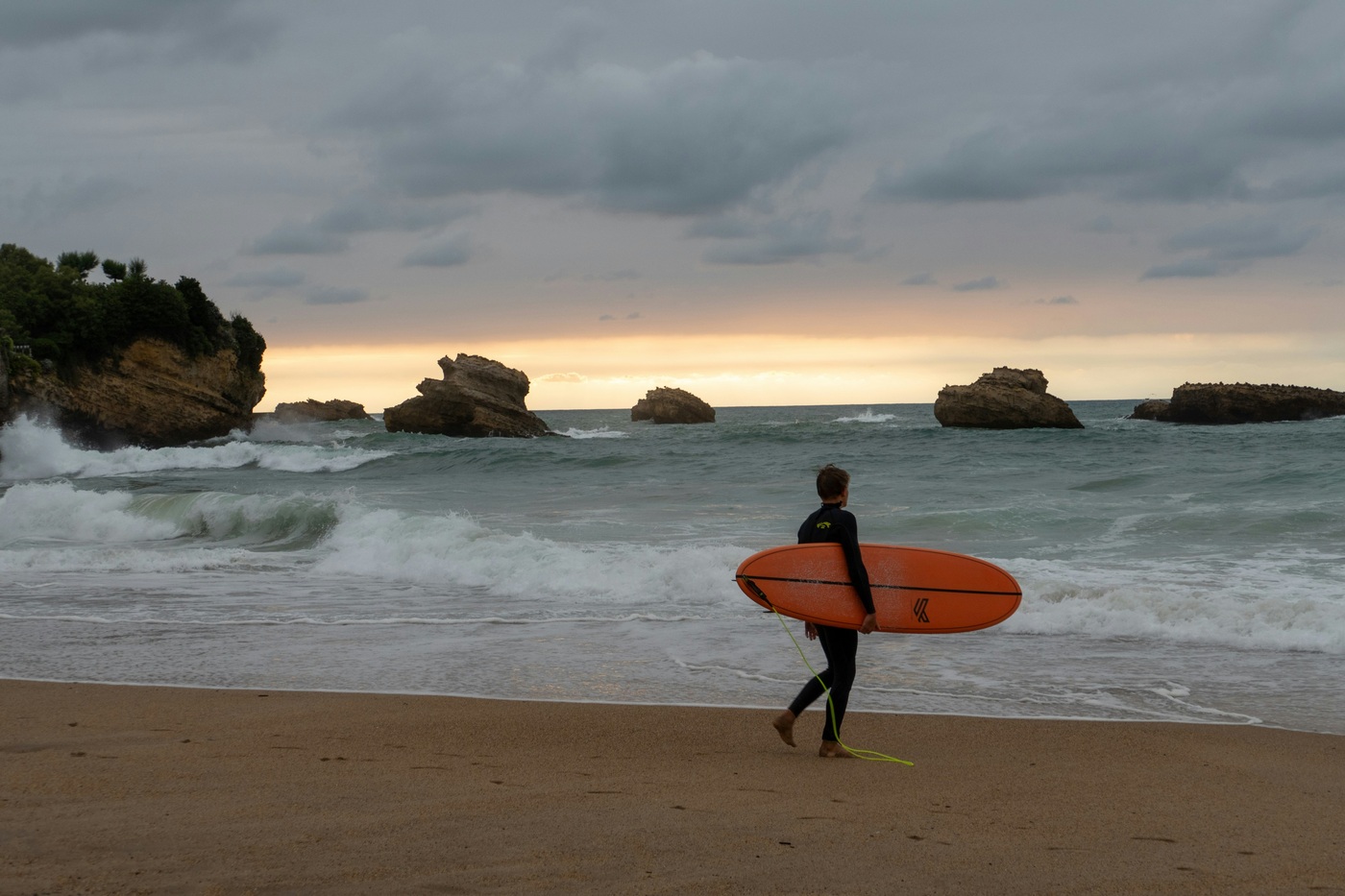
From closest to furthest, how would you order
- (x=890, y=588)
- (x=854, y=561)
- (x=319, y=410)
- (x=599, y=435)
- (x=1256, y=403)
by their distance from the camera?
(x=854, y=561) → (x=890, y=588) → (x=1256, y=403) → (x=599, y=435) → (x=319, y=410)

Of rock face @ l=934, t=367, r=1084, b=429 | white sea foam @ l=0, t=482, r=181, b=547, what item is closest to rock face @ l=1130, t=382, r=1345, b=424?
rock face @ l=934, t=367, r=1084, b=429

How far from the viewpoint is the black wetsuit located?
5.27m

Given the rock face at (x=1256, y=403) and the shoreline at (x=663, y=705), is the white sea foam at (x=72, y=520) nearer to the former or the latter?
the shoreline at (x=663, y=705)

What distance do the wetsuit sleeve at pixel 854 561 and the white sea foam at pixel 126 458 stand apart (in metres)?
30.1

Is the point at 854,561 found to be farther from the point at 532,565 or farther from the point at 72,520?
the point at 72,520

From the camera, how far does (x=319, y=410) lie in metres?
98.9

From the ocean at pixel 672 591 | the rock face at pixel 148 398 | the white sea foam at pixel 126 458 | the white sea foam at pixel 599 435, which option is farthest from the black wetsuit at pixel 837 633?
the white sea foam at pixel 599 435

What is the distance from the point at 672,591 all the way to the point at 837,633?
586cm

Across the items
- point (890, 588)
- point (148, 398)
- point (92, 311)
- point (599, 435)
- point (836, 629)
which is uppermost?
point (92, 311)

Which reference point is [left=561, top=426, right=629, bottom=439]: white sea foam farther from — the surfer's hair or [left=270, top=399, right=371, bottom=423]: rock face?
the surfer's hair

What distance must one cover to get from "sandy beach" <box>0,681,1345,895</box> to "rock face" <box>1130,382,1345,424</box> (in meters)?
62.7

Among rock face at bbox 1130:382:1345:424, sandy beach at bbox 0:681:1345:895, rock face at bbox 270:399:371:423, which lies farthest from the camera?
rock face at bbox 270:399:371:423

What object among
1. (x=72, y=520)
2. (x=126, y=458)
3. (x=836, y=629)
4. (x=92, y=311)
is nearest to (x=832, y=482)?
(x=836, y=629)

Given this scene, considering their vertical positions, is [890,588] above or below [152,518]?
above
